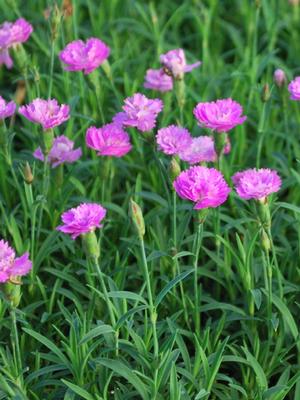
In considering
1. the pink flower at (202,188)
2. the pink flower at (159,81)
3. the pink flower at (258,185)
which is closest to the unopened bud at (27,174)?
the pink flower at (202,188)

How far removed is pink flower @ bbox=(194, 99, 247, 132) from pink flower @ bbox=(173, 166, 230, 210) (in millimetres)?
188

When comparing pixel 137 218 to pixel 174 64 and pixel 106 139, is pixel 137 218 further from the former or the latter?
pixel 174 64

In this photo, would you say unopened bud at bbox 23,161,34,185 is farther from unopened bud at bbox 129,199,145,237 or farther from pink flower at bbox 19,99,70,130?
unopened bud at bbox 129,199,145,237

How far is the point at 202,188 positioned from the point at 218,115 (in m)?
0.26

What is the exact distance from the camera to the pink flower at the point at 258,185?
151 centimetres

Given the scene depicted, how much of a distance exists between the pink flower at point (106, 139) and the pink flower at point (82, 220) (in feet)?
0.89

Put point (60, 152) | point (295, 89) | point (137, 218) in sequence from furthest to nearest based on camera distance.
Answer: point (60, 152)
point (295, 89)
point (137, 218)

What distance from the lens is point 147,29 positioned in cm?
272

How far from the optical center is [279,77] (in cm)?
Result: 195

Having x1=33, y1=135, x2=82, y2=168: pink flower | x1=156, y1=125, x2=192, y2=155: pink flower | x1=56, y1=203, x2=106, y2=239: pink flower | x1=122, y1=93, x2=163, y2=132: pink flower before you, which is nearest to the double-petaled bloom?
x1=33, y1=135, x2=82, y2=168: pink flower

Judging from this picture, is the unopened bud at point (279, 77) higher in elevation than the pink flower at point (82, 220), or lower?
lower

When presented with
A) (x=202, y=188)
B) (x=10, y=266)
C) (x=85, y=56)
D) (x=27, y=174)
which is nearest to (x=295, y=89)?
(x=202, y=188)

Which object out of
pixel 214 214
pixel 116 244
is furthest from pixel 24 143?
pixel 214 214

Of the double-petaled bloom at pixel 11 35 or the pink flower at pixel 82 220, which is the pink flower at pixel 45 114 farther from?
the double-petaled bloom at pixel 11 35
